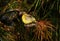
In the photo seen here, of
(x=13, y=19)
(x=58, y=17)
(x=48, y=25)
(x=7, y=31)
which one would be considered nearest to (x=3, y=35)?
(x=7, y=31)

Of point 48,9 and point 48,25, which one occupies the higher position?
point 48,9

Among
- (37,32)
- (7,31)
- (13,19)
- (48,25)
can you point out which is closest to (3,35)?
(7,31)

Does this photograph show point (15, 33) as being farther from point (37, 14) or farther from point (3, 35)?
point (37, 14)

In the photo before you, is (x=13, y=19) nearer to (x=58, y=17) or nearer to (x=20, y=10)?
(x=20, y=10)

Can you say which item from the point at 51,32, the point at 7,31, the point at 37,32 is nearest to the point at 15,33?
the point at 7,31

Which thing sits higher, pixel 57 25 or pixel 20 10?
pixel 20 10

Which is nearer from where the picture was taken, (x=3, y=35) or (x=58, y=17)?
(x=3, y=35)

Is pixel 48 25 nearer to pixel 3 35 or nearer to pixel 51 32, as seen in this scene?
pixel 51 32
